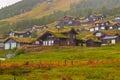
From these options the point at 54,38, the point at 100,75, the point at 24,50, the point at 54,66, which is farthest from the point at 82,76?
the point at 54,38

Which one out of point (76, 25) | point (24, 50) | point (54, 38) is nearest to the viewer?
point (24, 50)

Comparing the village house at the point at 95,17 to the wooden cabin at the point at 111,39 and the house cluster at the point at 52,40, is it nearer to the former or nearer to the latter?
the wooden cabin at the point at 111,39

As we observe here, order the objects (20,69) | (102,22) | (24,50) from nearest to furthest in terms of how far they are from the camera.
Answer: (20,69), (24,50), (102,22)

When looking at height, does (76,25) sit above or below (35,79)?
above

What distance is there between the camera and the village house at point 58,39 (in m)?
99.4

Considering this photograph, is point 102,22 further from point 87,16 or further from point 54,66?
point 54,66

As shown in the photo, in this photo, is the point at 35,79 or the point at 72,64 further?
the point at 72,64

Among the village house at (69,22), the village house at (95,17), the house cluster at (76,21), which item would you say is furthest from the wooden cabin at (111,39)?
the village house at (69,22)

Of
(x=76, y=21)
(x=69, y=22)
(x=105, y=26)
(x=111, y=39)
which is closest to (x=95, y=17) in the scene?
(x=76, y=21)

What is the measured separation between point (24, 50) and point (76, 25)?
101800 mm

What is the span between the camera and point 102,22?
497 ft

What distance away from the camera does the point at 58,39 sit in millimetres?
99375

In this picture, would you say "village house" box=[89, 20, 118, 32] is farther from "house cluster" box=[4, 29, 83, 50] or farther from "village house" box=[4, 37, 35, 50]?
"village house" box=[4, 37, 35, 50]

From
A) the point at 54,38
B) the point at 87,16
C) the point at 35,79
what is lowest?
the point at 35,79
